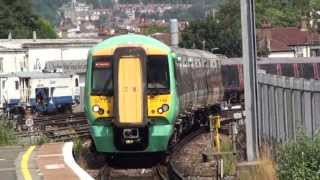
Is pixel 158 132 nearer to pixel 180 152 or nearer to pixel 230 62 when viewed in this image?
pixel 180 152

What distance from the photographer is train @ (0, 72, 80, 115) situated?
52.1 meters

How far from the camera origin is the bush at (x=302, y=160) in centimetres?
1174

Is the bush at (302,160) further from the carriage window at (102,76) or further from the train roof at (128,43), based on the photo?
the train roof at (128,43)

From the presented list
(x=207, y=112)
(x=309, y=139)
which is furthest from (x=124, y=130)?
(x=207, y=112)

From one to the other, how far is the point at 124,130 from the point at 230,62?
116ft

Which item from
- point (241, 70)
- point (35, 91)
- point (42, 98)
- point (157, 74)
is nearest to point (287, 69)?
point (241, 70)

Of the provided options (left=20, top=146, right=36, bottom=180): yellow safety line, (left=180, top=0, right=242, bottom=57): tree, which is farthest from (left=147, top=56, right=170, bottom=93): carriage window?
(left=180, top=0, right=242, bottom=57): tree

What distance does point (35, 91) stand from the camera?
172 ft

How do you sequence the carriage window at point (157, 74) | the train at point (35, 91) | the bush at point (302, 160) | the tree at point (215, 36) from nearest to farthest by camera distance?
the bush at point (302, 160), the carriage window at point (157, 74), the train at point (35, 91), the tree at point (215, 36)

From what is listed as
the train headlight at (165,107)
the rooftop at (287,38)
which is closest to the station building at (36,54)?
the rooftop at (287,38)

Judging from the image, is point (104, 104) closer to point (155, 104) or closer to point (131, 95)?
point (131, 95)

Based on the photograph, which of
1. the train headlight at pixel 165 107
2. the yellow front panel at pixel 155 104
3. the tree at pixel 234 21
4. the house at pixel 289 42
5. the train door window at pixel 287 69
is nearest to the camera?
the yellow front panel at pixel 155 104

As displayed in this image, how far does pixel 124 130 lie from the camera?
18.2m

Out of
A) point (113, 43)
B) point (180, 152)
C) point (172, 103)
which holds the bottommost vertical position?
point (180, 152)
